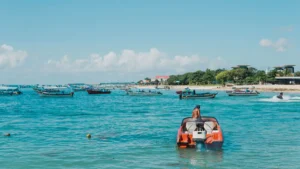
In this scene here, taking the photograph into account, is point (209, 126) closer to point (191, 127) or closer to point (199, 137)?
point (191, 127)

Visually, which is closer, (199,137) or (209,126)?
(199,137)

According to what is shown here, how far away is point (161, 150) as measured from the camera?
19500 millimetres

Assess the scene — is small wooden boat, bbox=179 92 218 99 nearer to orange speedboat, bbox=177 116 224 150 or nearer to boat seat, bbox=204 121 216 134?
boat seat, bbox=204 121 216 134

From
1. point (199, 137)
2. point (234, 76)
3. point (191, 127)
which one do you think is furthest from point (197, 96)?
point (234, 76)

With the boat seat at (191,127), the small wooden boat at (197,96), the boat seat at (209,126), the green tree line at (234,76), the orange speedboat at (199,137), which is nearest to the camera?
the orange speedboat at (199,137)

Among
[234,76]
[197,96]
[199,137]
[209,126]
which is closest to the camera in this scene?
[199,137]

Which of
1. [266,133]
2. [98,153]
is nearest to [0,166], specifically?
[98,153]

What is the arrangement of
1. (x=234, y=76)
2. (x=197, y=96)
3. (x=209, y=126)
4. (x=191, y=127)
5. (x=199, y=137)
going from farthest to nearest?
(x=234, y=76)
(x=197, y=96)
(x=209, y=126)
(x=191, y=127)
(x=199, y=137)

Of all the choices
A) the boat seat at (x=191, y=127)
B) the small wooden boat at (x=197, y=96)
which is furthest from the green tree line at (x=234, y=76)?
the boat seat at (x=191, y=127)

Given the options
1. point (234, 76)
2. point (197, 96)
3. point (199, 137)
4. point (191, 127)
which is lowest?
point (197, 96)

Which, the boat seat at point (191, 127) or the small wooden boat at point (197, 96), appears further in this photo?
the small wooden boat at point (197, 96)

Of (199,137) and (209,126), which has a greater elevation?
(209,126)

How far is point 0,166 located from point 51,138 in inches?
296

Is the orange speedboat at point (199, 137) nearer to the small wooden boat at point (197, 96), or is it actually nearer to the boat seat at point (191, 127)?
the boat seat at point (191, 127)
